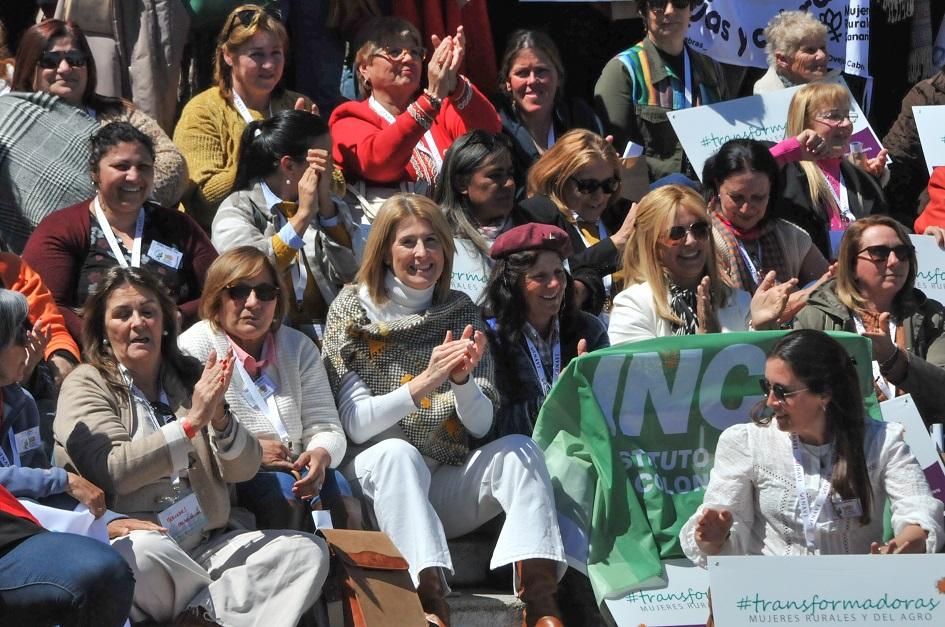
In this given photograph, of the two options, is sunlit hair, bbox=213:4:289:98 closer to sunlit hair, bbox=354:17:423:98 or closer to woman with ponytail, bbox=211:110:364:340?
sunlit hair, bbox=354:17:423:98

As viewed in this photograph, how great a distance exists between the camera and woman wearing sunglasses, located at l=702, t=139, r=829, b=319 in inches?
312

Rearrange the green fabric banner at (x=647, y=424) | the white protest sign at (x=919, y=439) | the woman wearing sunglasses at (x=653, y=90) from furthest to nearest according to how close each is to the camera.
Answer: the woman wearing sunglasses at (x=653, y=90)
the white protest sign at (x=919, y=439)
the green fabric banner at (x=647, y=424)

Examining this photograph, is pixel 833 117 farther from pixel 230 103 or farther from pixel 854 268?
pixel 230 103

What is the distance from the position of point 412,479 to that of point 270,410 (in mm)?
631

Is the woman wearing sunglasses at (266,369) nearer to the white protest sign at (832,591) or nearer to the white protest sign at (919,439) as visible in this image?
the white protest sign at (832,591)

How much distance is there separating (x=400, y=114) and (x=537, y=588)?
9.83ft

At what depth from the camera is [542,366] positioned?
7035 mm

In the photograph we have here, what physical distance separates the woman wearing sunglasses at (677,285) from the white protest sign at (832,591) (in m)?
1.88

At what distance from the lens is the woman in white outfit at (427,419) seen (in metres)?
6.29

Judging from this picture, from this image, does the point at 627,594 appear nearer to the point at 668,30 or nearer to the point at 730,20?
the point at 668,30

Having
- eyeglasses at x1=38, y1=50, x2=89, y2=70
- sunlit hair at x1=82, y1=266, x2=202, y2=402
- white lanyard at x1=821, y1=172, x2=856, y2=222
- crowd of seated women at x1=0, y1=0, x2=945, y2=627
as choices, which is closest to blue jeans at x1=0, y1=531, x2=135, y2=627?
crowd of seated women at x1=0, y1=0, x2=945, y2=627

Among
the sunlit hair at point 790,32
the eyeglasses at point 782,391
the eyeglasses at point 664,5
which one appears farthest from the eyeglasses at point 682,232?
the sunlit hair at point 790,32

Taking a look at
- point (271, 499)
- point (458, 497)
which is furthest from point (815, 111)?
point (271, 499)

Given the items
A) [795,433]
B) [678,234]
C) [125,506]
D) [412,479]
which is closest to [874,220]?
[678,234]
